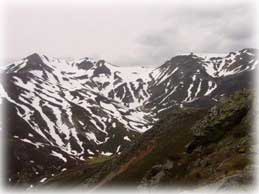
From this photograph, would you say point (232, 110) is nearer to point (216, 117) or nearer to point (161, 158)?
point (216, 117)

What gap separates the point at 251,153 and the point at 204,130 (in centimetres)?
1789

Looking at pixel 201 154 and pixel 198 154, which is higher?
pixel 201 154

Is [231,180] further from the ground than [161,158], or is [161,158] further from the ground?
[231,180]

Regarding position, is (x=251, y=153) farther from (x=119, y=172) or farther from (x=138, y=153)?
(x=138, y=153)

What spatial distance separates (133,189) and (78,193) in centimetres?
2324

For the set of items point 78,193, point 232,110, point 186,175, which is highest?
point 232,110

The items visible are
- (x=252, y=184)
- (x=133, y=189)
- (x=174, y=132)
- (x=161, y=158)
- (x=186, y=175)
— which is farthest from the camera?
(x=174, y=132)

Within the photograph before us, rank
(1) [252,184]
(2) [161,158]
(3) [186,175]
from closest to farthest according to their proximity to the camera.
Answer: (1) [252,184] < (3) [186,175] < (2) [161,158]

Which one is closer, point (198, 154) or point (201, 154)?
point (201, 154)

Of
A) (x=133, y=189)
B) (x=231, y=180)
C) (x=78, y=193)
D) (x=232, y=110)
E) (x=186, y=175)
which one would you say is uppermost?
(x=232, y=110)

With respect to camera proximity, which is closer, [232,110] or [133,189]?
[232,110]

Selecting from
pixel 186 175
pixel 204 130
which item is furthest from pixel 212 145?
pixel 186 175

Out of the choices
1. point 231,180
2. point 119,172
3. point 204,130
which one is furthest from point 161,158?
point 231,180

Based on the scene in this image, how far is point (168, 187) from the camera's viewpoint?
50.9 m
